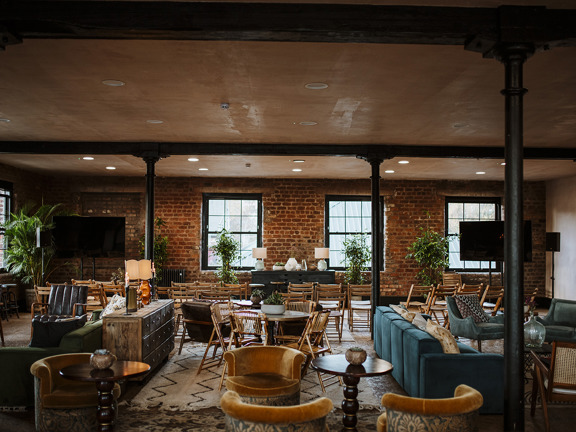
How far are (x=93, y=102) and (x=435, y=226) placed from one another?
10.1 metres

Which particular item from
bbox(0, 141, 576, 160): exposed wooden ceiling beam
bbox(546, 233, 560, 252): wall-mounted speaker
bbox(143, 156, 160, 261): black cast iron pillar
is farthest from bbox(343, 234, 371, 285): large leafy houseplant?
bbox(143, 156, 160, 261): black cast iron pillar

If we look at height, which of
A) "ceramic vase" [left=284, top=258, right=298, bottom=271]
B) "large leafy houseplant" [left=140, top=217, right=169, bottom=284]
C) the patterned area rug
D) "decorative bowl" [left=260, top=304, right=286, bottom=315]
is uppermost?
"large leafy houseplant" [left=140, top=217, right=169, bottom=284]

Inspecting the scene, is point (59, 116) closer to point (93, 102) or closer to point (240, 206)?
point (93, 102)

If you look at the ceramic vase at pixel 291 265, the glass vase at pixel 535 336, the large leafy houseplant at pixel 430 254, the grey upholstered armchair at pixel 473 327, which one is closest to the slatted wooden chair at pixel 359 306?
the grey upholstered armchair at pixel 473 327

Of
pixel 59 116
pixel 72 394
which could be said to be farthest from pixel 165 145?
pixel 72 394

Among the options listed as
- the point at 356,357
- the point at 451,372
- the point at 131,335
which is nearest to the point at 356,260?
Result: the point at 131,335

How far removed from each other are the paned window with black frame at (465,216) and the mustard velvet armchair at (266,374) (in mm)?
10203

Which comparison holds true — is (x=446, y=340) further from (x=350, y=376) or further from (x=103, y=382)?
(x=103, y=382)

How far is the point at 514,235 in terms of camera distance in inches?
156

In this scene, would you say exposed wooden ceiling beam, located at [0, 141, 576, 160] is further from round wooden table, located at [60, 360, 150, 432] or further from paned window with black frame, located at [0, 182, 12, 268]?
round wooden table, located at [60, 360, 150, 432]

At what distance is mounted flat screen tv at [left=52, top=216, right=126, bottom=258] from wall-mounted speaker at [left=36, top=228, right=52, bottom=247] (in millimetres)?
1220

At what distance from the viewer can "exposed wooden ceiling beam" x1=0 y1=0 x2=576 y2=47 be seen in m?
3.75

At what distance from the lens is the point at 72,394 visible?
15.4 feet

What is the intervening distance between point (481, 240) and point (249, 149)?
6781mm
